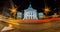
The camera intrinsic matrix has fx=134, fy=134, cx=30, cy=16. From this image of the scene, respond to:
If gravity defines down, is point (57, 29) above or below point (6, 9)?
below

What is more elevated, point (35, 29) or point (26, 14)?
point (26, 14)

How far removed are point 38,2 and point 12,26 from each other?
11.8 inches

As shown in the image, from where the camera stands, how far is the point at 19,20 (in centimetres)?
111

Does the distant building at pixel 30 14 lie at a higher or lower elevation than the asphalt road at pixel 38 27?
higher

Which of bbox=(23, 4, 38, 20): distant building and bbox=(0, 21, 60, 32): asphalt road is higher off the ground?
bbox=(23, 4, 38, 20): distant building

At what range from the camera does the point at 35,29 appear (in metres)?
1.06

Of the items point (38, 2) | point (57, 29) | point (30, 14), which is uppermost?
point (38, 2)

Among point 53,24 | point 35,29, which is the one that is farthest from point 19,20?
point 53,24

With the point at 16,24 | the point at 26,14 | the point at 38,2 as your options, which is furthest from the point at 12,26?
the point at 38,2

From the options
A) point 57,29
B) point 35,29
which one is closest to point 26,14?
point 35,29

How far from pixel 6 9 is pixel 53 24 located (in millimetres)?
418

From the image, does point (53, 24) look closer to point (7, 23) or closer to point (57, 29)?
point (57, 29)

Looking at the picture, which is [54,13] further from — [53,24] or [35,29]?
[35,29]

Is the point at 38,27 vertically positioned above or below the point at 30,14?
below
